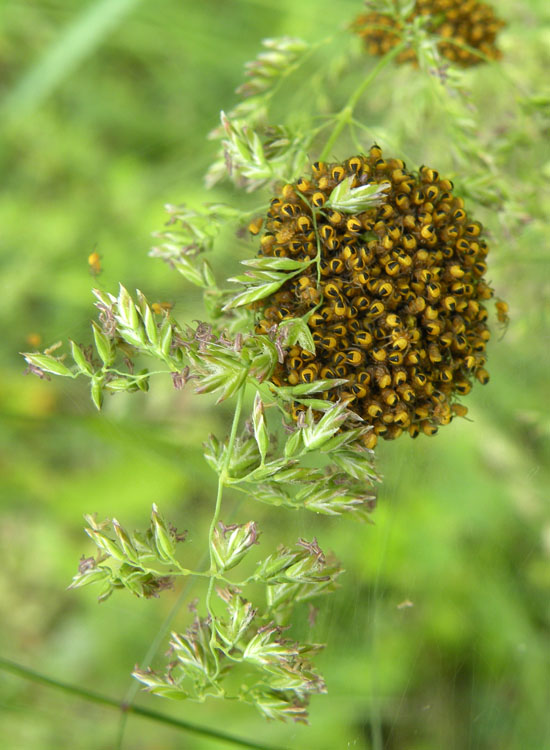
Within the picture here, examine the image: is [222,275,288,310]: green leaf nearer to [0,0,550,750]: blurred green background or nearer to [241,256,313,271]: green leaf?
[241,256,313,271]: green leaf

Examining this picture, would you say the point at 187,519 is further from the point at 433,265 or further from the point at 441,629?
the point at 441,629

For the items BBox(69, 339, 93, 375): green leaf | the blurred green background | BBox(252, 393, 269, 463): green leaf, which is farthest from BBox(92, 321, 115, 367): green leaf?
BBox(252, 393, 269, 463): green leaf

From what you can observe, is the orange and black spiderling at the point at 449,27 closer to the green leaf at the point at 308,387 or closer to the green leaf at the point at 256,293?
the green leaf at the point at 256,293

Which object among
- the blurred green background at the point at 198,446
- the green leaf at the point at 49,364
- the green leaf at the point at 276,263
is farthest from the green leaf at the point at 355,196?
the green leaf at the point at 49,364

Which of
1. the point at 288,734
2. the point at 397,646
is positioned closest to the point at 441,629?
the point at 397,646

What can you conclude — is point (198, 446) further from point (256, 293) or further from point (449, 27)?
point (449, 27)
